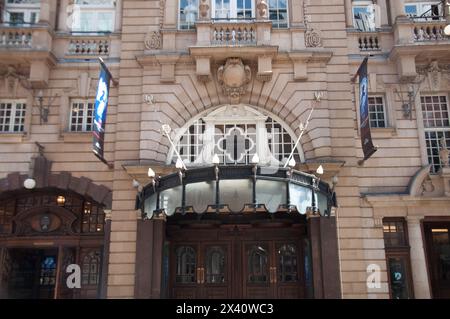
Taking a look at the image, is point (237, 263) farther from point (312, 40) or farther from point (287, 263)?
point (312, 40)

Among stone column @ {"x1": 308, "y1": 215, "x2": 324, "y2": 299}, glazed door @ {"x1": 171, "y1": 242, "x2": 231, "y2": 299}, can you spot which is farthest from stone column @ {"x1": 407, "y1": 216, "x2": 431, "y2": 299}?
glazed door @ {"x1": 171, "y1": 242, "x2": 231, "y2": 299}

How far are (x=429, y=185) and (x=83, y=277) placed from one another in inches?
493

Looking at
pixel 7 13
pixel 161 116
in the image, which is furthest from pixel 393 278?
pixel 7 13

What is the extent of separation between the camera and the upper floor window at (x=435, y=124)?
1686 cm

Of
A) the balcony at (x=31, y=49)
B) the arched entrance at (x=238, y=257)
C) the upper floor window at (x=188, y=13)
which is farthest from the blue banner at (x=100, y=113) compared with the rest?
the upper floor window at (x=188, y=13)

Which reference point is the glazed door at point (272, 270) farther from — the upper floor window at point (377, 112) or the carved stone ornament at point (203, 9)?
the carved stone ornament at point (203, 9)

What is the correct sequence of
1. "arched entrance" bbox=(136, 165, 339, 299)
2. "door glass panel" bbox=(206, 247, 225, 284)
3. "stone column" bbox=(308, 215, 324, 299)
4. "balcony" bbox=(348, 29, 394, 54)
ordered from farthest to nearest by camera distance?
"balcony" bbox=(348, 29, 394, 54), "door glass panel" bbox=(206, 247, 225, 284), "arched entrance" bbox=(136, 165, 339, 299), "stone column" bbox=(308, 215, 324, 299)

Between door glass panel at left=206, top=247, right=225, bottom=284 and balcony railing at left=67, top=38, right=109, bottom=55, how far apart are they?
8.39m

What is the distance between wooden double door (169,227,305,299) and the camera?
1658 cm

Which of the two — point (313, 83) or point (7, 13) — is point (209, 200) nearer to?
point (313, 83)

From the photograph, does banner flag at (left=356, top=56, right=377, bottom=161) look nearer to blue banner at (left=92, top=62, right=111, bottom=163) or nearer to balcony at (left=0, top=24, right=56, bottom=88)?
blue banner at (left=92, top=62, right=111, bottom=163)

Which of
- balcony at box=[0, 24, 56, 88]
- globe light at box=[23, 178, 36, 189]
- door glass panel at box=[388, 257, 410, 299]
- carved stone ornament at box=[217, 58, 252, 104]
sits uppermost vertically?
balcony at box=[0, 24, 56, 88]

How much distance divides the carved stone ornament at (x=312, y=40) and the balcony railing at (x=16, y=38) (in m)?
10.1

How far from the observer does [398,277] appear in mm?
15953
